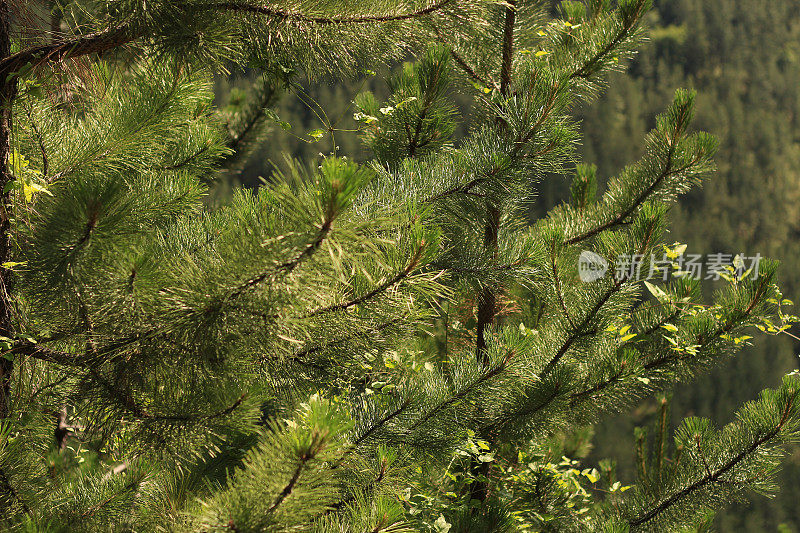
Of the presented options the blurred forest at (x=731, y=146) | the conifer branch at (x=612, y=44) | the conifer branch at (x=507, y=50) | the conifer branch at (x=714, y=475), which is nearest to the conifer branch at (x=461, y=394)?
the conifer branch at (x=507, y=50)

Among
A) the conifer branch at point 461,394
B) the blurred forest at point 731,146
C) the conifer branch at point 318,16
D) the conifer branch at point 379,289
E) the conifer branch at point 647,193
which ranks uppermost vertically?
the conifer branch at point 318,16

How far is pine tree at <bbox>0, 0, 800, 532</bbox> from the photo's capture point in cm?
121

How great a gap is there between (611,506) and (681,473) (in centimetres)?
57

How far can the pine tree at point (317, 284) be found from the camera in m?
1.21

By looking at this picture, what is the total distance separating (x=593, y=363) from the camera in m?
2.89

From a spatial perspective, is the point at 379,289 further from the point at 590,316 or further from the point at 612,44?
the point at 612,44

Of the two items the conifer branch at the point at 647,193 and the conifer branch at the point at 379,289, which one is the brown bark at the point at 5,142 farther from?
the conifer branch at the point at 647,193

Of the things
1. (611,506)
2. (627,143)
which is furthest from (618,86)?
(611,506)

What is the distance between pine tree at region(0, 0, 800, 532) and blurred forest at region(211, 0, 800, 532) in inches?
967

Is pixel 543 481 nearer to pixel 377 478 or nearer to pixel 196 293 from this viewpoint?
pixel 377 478

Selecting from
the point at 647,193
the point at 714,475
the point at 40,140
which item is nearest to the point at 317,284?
the point at 40,140

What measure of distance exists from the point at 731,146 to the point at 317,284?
41739 mm

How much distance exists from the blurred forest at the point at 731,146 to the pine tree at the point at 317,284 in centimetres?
2455

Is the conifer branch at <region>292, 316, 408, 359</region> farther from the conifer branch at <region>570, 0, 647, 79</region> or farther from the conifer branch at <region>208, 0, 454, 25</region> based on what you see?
the conifer branch at <region>570, 0, 647, 79</region>
